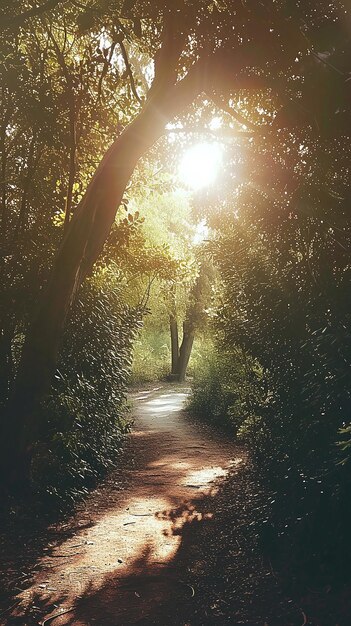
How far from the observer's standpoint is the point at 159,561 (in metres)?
5.75

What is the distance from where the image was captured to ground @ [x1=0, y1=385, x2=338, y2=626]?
4516mm

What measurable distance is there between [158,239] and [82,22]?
1741 cm

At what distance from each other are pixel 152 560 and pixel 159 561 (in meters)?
0.08

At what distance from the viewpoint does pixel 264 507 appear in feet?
20.3

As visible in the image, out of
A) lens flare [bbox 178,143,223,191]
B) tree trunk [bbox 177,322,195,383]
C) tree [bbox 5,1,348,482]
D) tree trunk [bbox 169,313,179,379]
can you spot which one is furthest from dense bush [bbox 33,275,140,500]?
tree trunk [bbox 169,313,179,379]

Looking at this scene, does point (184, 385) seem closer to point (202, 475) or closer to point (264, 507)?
A: point (202, 475)

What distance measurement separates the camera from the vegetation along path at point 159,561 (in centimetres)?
452

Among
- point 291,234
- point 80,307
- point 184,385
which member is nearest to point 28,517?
point 80,307

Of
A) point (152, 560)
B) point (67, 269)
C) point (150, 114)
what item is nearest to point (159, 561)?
point (152, 560)

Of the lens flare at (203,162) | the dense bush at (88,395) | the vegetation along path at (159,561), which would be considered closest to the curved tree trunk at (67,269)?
the dense bush at (88,395)

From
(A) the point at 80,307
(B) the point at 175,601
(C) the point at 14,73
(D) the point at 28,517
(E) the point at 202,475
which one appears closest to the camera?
(B) the point at 175,601

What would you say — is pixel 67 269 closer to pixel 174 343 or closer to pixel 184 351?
pixel 184 351

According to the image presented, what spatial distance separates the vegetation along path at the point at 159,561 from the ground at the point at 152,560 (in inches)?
0.4

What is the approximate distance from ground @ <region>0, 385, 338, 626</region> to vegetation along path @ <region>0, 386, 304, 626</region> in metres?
0.01
